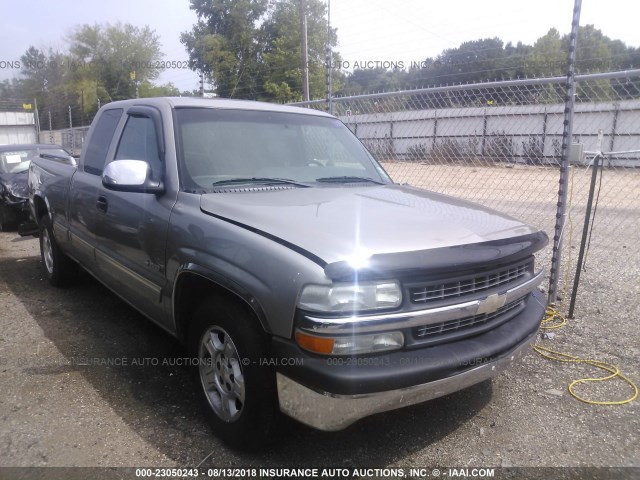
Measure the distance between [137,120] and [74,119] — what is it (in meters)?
30.9

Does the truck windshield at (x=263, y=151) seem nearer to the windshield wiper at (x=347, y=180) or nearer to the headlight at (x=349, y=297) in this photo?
the windshield wiper at (x=347, y=180)

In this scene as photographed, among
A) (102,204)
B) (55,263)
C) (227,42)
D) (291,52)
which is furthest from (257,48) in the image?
(102,204)

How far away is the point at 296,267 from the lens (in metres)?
2.27

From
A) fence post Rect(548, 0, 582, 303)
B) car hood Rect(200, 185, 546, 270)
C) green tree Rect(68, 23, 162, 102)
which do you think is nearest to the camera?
car hood Rect(200, 185, 546, 270)

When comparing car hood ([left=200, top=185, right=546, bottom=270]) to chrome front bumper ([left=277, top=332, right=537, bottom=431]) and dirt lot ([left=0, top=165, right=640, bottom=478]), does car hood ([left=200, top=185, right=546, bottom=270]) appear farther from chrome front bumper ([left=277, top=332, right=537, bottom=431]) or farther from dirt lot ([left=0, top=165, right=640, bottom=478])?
dirt lot ([left=0, top=165, right=640, bottom=478])

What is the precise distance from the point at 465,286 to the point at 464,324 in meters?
0.20

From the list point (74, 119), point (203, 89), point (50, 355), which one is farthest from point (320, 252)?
point (74, 119)

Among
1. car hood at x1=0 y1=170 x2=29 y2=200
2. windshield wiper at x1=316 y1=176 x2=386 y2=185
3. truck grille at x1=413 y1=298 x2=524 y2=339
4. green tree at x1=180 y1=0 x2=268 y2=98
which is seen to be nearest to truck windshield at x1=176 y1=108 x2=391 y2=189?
windshield wiper at x1=316 y1=176 x2=386 y2=185

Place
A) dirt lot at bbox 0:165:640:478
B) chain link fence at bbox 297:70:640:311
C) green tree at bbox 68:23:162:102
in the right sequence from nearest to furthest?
dirt lot at bbox 0:165:640:478, chain link fence at bbox 297:70:640:311, green tree at bbox 68:23:162:102

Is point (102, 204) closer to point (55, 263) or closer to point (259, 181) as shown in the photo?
point (259, 181)

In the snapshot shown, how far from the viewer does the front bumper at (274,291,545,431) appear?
2.23 m

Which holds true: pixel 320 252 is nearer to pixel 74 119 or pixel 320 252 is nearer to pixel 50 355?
pixel 50 355

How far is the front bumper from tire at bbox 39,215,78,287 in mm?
3931

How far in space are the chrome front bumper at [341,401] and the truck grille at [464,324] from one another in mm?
211
